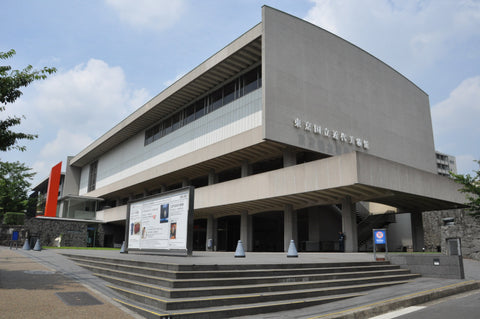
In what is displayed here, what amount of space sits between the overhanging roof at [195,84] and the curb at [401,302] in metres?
20.6

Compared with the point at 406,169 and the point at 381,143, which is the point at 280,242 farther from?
the point at 406,169

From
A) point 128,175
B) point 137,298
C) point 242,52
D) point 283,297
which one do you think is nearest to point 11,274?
point 137,298

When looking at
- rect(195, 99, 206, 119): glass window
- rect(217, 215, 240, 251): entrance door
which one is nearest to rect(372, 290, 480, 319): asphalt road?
rect(195, 99, 206, 119): glass window

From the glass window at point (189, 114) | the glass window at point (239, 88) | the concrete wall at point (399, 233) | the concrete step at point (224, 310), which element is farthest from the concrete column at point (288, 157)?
the concrete step at point (224, 310)

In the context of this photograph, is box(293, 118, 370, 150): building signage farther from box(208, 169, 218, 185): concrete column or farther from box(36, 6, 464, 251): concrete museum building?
box(208, 169, 218, 185): concrete column

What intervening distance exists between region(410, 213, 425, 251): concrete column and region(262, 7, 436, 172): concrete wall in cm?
548

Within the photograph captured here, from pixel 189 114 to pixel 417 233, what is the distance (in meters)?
23.7

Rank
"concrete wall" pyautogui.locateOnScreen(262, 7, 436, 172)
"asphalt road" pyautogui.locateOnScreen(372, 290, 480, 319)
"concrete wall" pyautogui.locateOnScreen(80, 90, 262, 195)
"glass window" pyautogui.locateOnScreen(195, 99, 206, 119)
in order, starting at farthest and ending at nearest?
"glass window" pyautogui.locateOnScreen(195, 99, 206, 119), "concrete wall" pyautogui.locateOnScreen(80, 90, 262, 195), "concrete wall" pyautogui.locateOnScreen(262, 7, 436, 172), "asphalt road" pyautogui.locateOnScreen(372, 290, 480, 319)

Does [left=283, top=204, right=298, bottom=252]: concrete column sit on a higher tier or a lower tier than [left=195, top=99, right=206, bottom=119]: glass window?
lower

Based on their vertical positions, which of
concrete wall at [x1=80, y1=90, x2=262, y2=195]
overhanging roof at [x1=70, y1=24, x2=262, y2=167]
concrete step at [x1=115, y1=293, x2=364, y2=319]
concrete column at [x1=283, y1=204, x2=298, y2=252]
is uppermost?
overhanging roof at [x1=70, y1=24, x2=262, y2=167]

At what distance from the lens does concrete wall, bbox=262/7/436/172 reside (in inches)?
1031

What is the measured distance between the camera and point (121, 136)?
47656mm

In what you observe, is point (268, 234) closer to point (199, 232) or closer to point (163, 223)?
point (199, 232)

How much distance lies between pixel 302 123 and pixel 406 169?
7.66 meters
